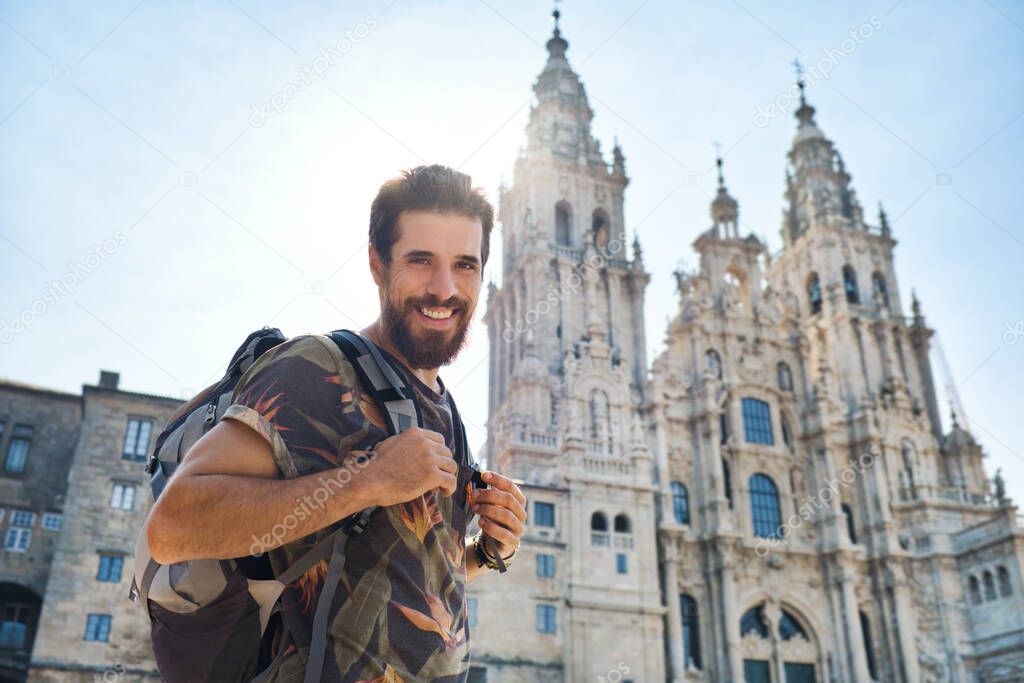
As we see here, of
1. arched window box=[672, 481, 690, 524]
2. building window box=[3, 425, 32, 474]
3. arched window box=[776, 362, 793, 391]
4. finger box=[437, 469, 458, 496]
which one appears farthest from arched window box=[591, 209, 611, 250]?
finger box=[437, 469, 458, 496]

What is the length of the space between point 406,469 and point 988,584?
142ft

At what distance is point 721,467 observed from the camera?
127 ft

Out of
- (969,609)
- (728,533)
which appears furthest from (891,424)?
(728,533)

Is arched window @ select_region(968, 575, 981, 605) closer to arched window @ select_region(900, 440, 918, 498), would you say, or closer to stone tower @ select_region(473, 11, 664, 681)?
arched window @ select_region(900, 440, 918, 498)

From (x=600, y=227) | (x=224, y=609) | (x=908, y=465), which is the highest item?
(x=600, y=227)

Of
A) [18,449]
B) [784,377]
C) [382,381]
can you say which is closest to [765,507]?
[784,377]

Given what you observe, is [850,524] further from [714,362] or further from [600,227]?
[600,227]

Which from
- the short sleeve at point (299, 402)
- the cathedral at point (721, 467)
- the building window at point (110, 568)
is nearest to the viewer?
the short sleeve at point (299, 402)

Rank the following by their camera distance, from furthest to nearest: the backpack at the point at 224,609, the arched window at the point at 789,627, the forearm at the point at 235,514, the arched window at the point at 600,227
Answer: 1. the arched window at the point at 600,227
2. the arched window at the point at 789,627
3. the backpack at the point at 224,609
4. the forearm at the point at 235,514

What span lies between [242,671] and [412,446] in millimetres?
762

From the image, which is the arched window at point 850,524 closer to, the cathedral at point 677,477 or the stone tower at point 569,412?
the cathedral at point 677,477

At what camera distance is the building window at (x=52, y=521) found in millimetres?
27330

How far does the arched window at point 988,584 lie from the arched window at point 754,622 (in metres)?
10.6

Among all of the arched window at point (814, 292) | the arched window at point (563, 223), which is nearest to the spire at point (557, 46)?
the arched window at point (563, 223)
